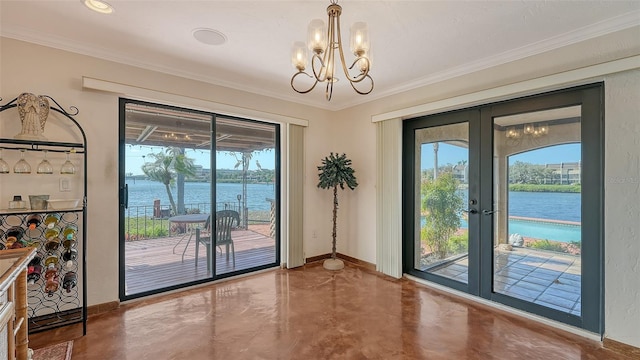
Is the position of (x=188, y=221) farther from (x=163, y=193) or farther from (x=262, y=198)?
(x=262, y=198)

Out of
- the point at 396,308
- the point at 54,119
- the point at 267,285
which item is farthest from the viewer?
the point at 267,285

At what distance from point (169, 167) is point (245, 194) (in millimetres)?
1050

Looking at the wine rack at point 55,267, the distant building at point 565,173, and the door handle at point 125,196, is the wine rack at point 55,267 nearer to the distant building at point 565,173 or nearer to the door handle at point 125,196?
the door handle at point 125,196

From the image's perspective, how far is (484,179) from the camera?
3.16 m

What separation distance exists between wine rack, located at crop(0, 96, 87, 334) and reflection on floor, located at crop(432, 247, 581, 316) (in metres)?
4.12

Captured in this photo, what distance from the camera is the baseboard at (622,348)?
85.7 inches

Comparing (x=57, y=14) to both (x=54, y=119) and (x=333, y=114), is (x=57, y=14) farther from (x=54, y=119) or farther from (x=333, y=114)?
(x=333, y=114)

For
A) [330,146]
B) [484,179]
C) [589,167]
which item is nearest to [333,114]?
[330,146]

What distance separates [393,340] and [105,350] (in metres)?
2.35

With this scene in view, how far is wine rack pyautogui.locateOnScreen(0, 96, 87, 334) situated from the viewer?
2385 mm

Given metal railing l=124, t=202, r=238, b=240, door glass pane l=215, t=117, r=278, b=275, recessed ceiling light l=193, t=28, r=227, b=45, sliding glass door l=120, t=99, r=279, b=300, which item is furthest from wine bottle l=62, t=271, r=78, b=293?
recessed ceiling light l=193, t=28, r=227, b=45

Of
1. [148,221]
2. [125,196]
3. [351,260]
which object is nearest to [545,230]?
[351,260]

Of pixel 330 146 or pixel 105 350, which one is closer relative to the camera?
pixel 105 350

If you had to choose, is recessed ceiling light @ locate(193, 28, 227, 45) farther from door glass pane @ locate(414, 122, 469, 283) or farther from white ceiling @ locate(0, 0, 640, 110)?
door glass pane @ locate(414, 122, 469, 283)
